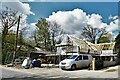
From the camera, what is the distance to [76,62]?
21.3 metres

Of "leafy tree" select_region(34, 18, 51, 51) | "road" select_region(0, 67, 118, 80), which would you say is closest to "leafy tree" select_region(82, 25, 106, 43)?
"leafy tree" select_region(34, 18, 51, 51)

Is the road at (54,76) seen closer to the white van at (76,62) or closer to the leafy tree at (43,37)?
the white van at (76,62)

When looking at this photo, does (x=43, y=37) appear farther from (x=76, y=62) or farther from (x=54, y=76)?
(x=54, y=76)

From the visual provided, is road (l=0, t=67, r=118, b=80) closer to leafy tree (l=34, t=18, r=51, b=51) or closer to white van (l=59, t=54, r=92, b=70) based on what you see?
white van (l=59, t=54, r=92, b=70)

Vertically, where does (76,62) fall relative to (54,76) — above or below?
above

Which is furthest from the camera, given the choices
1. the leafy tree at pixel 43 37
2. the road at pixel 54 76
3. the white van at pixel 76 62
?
the leafy tree at pixel 43 37

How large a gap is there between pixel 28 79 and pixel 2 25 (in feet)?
61.6

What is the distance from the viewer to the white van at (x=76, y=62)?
2068 cm

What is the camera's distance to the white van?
2068 cm

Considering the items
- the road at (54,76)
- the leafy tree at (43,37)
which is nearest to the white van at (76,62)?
the road at (54,76)

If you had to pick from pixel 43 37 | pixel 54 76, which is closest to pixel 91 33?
pixel 43 37

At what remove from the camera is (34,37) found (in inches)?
1549

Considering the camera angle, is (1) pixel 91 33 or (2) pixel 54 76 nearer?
(2) pixel 54 76

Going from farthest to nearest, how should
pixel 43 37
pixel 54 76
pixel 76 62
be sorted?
pixel 43 37, pixel 76 62, pixel 54 76
